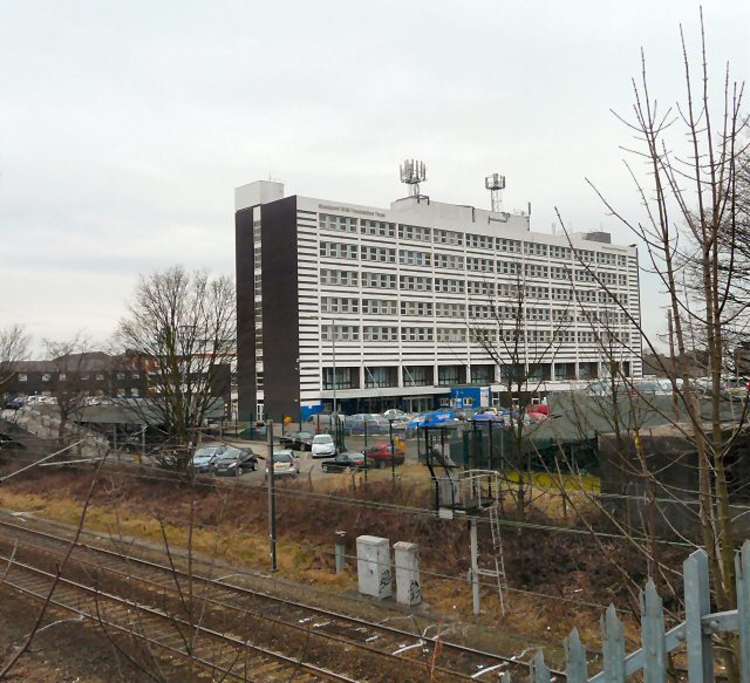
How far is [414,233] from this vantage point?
7550 cm

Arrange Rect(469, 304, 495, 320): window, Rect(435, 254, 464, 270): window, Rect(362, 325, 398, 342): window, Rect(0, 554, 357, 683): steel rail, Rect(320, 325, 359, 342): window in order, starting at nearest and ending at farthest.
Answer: Rect(0, 554, 357, 683): steel rail → Rect(320, 325, 359, 342): window → Rect(362, 325, 398, 342): window → Rect(435, 254, 464, 270): window → Rect(469, 304, 495, 320): window

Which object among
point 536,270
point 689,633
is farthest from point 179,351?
point 536,270

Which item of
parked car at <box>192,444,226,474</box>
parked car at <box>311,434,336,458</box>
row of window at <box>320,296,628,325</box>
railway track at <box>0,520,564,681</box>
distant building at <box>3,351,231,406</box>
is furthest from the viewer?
row of window at <box>320,296,628,325</box>

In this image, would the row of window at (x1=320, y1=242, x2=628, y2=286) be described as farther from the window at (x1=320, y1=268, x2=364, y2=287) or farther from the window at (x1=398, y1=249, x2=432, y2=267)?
the window at (x1=320, y1=268, x2=364, y2=287)

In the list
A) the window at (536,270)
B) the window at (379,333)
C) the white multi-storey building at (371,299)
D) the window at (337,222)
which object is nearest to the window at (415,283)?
the white multi-storey building at (371,299)

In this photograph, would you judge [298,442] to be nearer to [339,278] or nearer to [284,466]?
[284,466]

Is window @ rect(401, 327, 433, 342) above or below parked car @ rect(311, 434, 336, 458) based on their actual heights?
above

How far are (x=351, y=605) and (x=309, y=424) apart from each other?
44542 mm

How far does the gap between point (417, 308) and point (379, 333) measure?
598 centimetres

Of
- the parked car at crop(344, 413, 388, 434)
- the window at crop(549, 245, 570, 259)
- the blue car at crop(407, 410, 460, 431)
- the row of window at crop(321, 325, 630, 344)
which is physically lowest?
the parked car at crop(344, 413, 388, 434)

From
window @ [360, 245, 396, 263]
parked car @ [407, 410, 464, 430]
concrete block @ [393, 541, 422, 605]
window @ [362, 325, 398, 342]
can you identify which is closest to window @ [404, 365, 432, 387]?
window @ [362, 325, 398, 342]

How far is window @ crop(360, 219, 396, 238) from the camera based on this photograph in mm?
71125

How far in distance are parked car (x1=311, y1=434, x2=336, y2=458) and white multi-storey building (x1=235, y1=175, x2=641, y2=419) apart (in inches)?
877

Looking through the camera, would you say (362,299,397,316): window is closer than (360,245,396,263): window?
Yes
